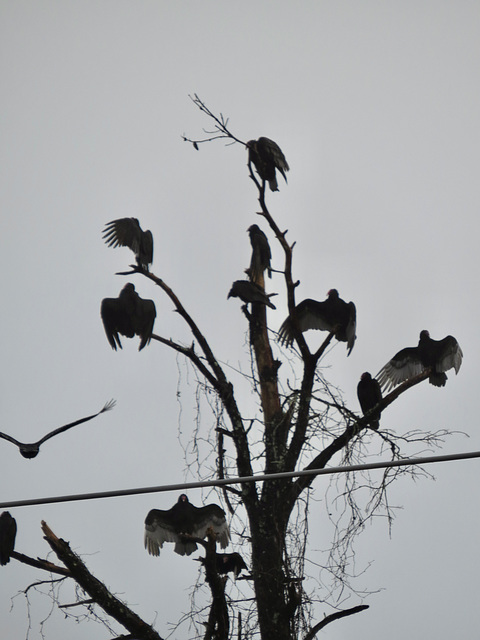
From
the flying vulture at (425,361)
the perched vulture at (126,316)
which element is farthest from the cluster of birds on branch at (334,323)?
the perched vulture at (126,316)

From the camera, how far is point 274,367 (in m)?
5.43

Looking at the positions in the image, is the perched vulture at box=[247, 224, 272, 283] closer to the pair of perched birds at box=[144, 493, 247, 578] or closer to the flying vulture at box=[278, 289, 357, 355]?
the flying vulture at box=[278, 289, 357, 355]

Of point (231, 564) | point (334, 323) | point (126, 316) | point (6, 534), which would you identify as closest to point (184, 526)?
point (231, 564)

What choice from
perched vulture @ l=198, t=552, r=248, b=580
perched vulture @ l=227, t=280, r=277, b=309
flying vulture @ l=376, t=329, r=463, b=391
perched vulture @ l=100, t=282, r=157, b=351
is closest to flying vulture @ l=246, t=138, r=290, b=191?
perched vulture @ l=227, t=280, r=277, b=309

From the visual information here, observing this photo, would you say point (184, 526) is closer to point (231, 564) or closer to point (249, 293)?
point (231, 564)

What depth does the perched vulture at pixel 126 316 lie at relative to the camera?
618cm

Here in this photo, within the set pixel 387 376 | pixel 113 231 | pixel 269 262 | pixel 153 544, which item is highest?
pixel 113 231

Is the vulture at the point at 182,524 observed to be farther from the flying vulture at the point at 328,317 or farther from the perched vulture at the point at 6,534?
the flying vulture at the point at 328,317

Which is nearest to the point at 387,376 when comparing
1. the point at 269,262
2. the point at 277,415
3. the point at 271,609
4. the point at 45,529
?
the point at 269,262

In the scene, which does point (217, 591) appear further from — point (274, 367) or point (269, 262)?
point (269, 262)

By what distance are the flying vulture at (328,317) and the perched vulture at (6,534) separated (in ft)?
7.28

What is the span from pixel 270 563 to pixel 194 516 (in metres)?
1.32

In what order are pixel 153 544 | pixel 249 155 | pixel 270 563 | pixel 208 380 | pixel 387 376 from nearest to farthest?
pixel 270 563, pixel 208 380, pixel 153 544, pixel 249 155, pixel 387 376

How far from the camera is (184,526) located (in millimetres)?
5871
